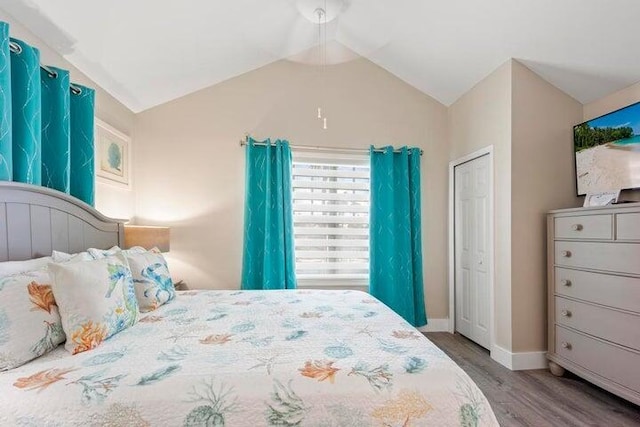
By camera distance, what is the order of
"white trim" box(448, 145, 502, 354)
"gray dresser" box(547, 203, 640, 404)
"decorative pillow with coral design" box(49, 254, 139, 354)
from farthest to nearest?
"white trim" box(448, 145, 502, 354) < "gray dresser" box(547, 203, 640, 404) < "decorative pillow with coral design" box(49, 254, 139, 354)

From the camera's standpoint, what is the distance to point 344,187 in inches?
135

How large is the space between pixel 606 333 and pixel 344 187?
8.01 ft

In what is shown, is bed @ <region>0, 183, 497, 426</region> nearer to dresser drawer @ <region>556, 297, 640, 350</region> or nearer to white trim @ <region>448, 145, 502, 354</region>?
dresser drawer @ <region>556, 297, 640, 350</region>

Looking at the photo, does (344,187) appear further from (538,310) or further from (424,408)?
(424,408)

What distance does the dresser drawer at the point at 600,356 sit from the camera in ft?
6.19

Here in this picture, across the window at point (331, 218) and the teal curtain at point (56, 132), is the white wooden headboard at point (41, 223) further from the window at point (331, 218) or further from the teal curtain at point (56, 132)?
the window at point (331, 218)

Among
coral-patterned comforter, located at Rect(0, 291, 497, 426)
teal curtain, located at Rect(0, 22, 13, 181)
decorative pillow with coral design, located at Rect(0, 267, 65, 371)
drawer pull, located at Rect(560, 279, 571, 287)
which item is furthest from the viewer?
drawer pull, located at Rect(560, 279, 571, 287)

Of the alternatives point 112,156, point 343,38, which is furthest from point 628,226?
point 112,156

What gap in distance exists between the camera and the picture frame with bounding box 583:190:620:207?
223 centimetres

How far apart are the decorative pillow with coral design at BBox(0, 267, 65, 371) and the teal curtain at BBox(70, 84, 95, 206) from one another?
1072mm

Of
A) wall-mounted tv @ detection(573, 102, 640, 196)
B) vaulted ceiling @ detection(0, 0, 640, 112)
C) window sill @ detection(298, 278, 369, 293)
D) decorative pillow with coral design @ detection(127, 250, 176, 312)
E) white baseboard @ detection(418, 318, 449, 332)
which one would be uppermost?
vaulted ceiling @ detection(0, 0, 640, 112)

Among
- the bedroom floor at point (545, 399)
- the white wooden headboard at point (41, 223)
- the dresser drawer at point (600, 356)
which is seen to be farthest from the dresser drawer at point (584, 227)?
the white wooden headboard at point (41, 223)

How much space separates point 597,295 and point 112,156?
4.00m

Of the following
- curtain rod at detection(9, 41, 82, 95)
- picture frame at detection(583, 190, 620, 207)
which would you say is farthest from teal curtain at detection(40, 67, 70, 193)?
picture frame at detection(583, 190, 620, 207)
